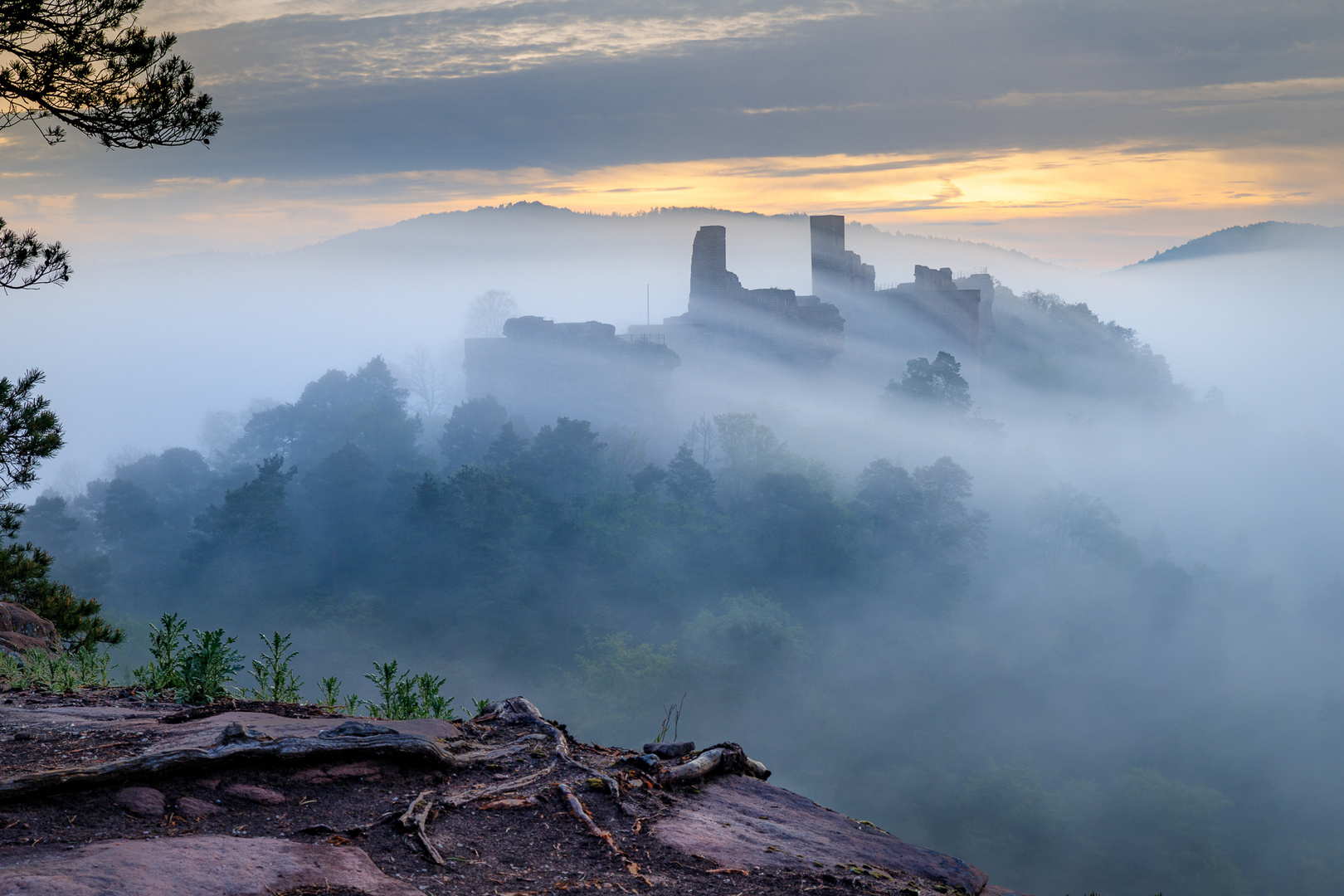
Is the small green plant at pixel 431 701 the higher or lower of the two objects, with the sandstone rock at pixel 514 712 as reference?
lower

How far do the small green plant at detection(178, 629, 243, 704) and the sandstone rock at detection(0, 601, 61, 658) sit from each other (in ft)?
11.9

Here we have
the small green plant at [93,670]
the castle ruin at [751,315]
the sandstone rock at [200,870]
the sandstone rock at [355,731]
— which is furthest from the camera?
the castle ruin at [751,315]

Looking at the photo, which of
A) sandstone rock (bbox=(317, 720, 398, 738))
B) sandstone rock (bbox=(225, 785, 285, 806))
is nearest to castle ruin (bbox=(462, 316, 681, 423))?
sandstone rock (bbox=(317, 720, 398, 738))

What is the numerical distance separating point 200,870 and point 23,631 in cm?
919

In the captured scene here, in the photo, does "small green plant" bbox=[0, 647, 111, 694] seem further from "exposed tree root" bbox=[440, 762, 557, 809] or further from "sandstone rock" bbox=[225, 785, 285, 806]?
"exposed tree root" bbox=[440, 762, 557, 809]

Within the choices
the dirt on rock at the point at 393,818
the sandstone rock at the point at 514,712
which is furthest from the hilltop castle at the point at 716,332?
the dirt on rock at the point at 393,818

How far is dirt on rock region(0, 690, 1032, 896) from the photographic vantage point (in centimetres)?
376

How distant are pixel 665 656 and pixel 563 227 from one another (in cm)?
9338

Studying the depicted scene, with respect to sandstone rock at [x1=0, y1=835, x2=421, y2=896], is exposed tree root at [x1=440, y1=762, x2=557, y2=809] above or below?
below

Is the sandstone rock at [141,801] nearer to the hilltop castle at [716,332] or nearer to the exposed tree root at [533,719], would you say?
the exposed tree root at [533,719]

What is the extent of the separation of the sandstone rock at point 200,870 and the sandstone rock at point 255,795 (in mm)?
449

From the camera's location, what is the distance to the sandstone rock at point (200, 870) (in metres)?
3.25

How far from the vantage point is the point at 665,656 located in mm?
38438

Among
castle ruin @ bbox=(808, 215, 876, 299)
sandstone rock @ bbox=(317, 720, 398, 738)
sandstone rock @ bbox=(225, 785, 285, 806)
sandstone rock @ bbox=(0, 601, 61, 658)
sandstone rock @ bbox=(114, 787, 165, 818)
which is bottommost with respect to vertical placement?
sandstone rock @ bbox=(0, 601, 61, 658)
